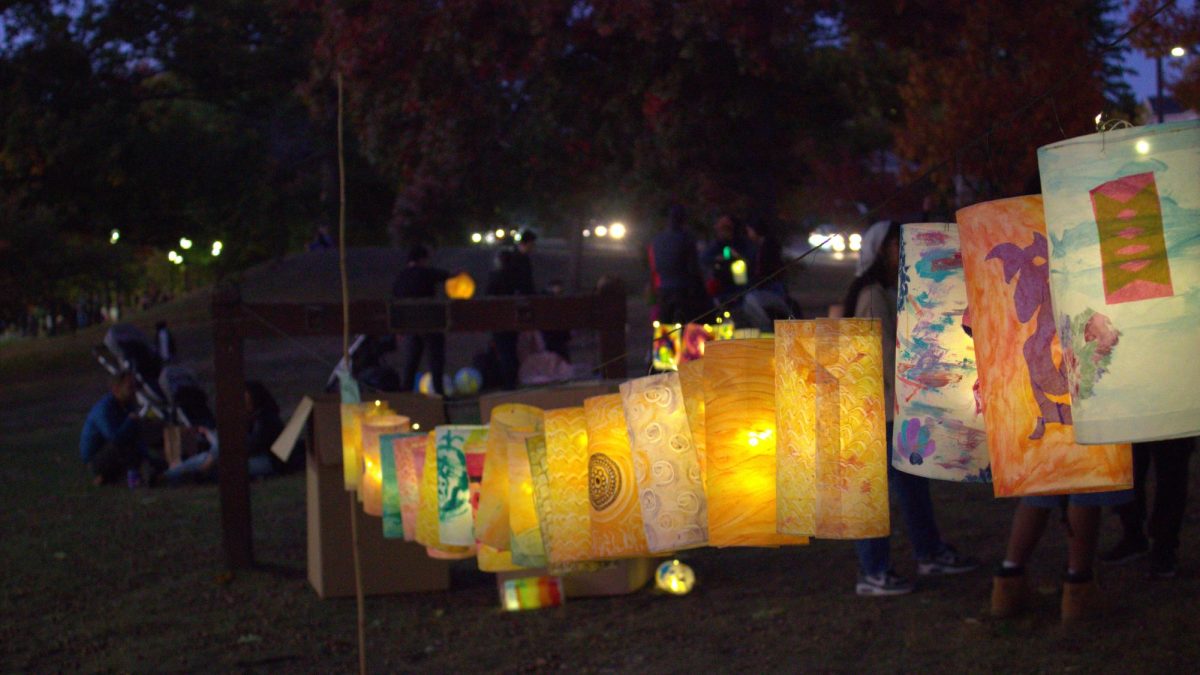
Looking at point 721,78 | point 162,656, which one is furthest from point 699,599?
point 721,78

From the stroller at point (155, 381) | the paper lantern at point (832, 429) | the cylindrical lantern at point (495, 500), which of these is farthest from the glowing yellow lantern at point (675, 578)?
the stroller at point (155, 381)

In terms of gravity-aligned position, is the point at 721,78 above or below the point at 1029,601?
above

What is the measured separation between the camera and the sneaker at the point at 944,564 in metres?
5.63

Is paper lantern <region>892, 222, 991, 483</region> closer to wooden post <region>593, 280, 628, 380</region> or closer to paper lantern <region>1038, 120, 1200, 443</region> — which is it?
paper lantern <region>1038, 120, 1200, 443</region>

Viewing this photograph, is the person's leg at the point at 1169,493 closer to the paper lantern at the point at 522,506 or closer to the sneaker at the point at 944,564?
the sneaker at the point at 944,564

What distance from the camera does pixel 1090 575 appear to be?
4.73m

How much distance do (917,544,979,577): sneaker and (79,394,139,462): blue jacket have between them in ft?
21.2

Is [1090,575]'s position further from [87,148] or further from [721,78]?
[87,148]

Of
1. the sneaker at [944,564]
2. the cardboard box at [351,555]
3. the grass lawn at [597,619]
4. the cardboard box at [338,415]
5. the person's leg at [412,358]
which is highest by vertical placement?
the person's leg at [412,358]

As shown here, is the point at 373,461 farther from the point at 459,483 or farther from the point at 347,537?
the point at 347,537

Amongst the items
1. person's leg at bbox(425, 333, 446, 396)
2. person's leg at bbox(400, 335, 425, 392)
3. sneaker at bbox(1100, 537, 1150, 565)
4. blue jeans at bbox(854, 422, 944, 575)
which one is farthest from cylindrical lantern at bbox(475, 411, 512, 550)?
person's leg at bbox(425, 333, 446, 396)

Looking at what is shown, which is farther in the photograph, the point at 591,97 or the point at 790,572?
the point at 591,97

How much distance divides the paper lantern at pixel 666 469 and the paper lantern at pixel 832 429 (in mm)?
325

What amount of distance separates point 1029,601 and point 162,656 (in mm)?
3623
